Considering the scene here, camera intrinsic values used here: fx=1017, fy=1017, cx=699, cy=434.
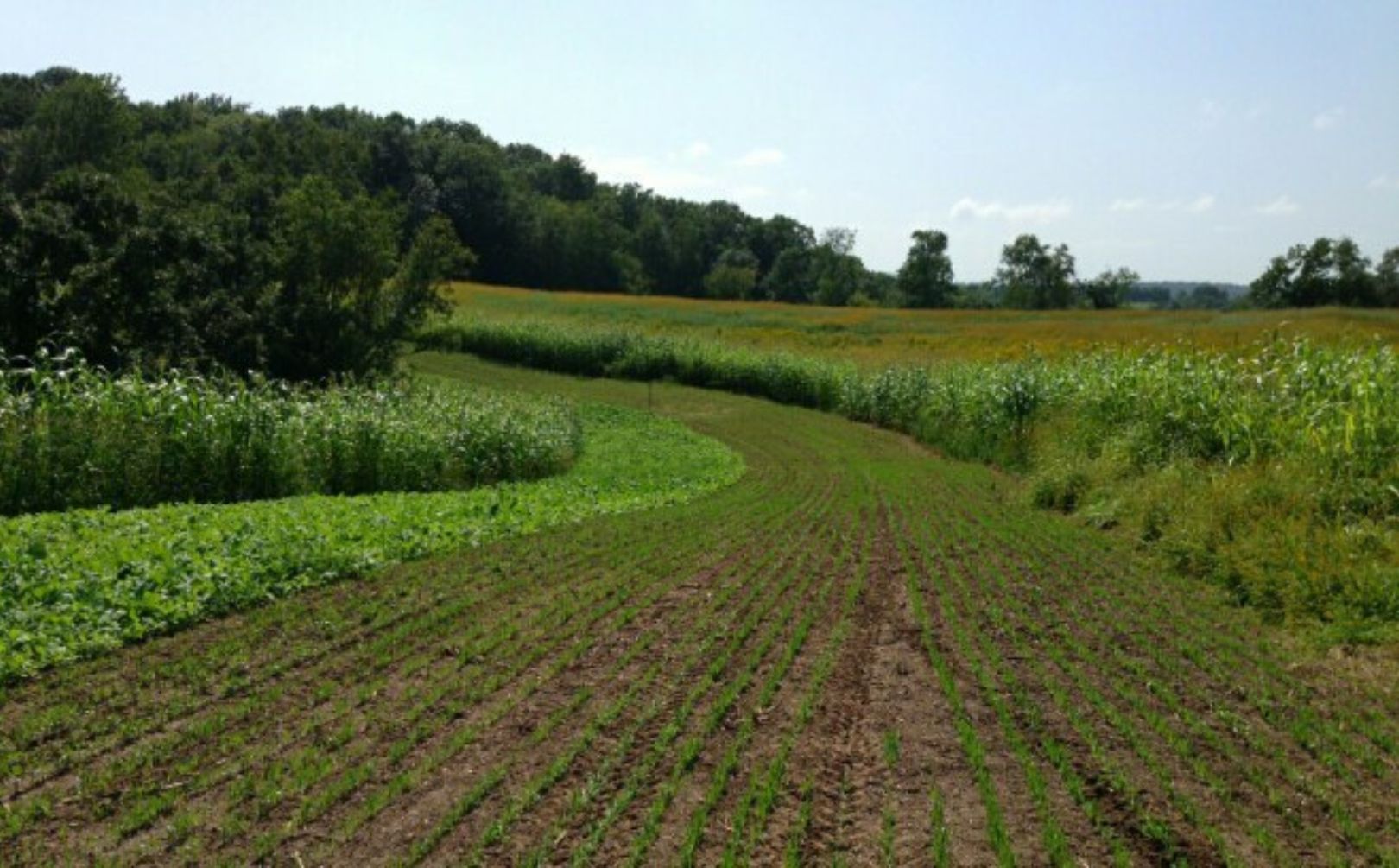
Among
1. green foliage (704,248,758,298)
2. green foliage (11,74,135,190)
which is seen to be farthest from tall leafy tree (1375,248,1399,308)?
green foliage (11,74,135,190)

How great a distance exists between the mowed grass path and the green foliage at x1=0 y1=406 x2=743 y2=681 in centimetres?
41

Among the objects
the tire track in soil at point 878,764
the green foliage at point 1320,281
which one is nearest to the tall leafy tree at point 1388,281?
the green foliage at point 1320,281

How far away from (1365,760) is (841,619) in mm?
4361

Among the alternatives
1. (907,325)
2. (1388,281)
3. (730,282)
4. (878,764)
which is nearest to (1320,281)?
(1388,281)

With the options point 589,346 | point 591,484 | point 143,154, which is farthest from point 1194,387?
point 143,154

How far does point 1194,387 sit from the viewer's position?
1852cm

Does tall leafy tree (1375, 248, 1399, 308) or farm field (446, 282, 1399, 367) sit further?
tall leafy tree (1375, 248, 1399, 308)

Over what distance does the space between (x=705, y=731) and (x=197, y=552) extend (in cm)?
611

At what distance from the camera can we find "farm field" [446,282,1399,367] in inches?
1709

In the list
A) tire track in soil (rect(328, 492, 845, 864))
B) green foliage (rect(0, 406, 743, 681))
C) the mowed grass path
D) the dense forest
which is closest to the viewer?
tire track in soil (rect(328, 492, 845, 864))

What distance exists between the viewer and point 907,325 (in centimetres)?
6009

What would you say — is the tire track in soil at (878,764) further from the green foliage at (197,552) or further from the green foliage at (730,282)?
the green foliage at (730,282)

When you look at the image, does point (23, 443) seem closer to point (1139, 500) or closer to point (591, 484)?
point (591, 484)

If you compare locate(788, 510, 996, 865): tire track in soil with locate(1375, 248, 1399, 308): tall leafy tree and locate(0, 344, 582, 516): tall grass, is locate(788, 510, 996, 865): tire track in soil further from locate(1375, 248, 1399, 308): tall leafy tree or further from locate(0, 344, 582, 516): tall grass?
locate(1375, 248, 1399, 308): tall leafy tree
